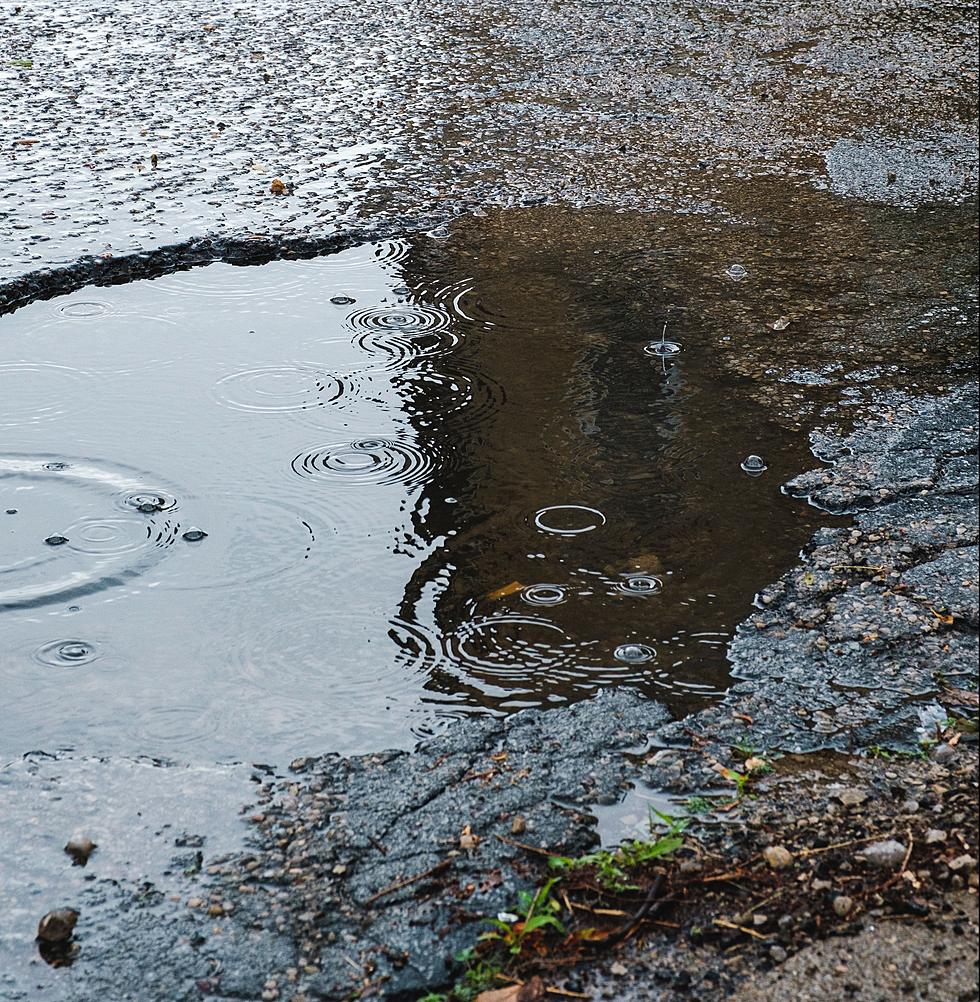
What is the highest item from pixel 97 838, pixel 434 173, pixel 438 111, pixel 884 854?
pixel 438 111

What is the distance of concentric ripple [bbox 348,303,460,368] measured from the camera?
4102 millimetres

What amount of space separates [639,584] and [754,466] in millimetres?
695

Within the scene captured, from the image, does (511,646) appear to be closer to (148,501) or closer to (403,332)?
(148,501)

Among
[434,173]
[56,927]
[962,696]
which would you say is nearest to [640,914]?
[962,696]

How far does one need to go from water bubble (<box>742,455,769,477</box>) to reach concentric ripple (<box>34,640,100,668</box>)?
1.87 m

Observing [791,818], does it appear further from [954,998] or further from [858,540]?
[858,540]

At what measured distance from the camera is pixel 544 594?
2852mm

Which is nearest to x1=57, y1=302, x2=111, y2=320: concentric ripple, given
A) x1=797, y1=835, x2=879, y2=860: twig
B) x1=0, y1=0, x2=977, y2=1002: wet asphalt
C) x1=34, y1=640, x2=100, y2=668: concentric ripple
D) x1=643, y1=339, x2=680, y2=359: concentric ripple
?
x1=0, y1=0, x2=977, y2=1002: wet asphalt

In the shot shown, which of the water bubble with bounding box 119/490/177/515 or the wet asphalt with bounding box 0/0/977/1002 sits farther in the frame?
the water bubble with bounding box 119/490/177/515

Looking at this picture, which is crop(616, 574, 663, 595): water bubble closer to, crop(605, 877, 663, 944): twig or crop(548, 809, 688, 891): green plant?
crop(548, 809, 688, 891): green plant

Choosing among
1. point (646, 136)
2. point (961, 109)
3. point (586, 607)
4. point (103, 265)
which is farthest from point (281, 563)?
point (961, 109)

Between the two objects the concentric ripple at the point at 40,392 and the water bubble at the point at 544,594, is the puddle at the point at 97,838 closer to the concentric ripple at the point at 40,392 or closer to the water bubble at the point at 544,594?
the water bubble at the point at 544,594

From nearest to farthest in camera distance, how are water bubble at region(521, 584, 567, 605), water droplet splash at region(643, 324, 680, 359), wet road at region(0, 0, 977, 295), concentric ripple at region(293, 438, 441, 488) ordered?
water bubble at region(521, 584, 567, 605) → concentric ripple at region(293, 438, 441, 488) → water droplet splash at region(643, 324, 680, 359) → wet road at region(0, 0, 977, 295)

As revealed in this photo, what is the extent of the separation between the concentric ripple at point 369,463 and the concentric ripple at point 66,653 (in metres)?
0.90
